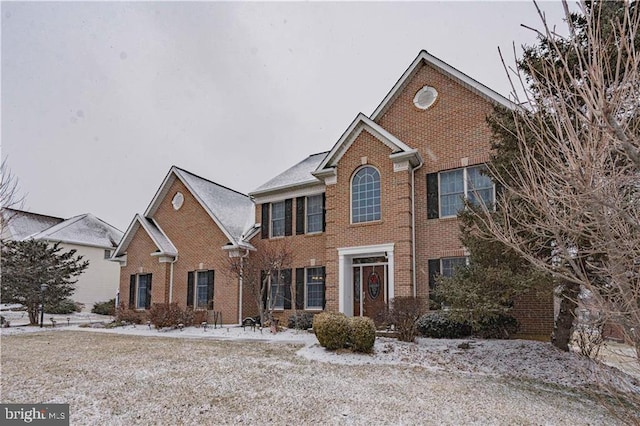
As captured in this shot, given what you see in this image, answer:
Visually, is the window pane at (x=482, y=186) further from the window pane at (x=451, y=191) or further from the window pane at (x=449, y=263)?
the window pane at (x=449, y=263)

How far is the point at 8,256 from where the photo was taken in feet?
69.3

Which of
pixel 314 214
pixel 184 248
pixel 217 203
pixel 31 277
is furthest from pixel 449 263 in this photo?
pixel 31 277

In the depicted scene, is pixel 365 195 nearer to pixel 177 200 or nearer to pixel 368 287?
pixel 368 287

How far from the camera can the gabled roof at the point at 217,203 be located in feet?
63.6

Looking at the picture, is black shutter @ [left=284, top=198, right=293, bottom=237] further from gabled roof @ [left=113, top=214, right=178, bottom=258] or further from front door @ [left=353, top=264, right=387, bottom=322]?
gabled roof @ [left=113, top=214, right=178, bottom=258]

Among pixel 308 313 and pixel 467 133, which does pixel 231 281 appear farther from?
pixel 467 133

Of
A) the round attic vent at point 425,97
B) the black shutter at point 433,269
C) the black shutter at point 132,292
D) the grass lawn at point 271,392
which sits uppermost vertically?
the round attic vent at point 425,97

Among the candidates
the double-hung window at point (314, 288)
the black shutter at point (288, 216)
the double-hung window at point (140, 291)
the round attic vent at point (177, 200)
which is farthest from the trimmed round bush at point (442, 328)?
the double-hung window at point (140, 291)

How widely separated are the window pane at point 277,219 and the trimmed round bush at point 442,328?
7926mm

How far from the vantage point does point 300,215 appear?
1805cm

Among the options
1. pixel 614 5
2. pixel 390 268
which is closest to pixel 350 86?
pixel 390 268

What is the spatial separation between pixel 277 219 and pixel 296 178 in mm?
2015

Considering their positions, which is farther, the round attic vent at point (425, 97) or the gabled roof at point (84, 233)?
the gabled roof at point (84, 233)

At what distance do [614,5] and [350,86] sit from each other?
12.4 m
